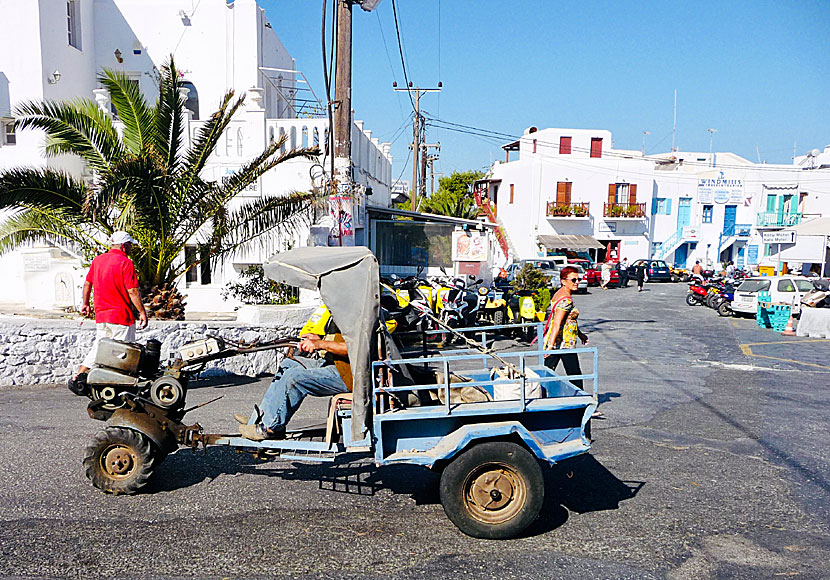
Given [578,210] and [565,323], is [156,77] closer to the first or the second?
[565,323]

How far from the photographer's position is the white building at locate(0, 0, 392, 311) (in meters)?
13.2

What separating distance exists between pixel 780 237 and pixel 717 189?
5829 millimetres

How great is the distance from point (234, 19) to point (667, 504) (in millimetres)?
18132

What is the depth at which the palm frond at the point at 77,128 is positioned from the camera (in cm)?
954

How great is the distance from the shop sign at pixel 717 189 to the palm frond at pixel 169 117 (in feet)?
127

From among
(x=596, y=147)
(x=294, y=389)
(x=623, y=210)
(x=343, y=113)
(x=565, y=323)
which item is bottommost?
(x=294, y=389)

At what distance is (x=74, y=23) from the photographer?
1753 centimetres

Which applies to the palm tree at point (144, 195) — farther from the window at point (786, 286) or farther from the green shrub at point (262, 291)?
the window at point (786, 286)

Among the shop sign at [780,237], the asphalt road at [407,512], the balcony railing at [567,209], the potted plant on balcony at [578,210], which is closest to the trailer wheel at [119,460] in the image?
the asphalt road at [407,512]

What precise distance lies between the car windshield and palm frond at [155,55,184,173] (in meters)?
18.3

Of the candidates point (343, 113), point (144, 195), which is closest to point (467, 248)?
point (343, 113)

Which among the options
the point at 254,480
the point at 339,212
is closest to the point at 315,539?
the point at 254,480

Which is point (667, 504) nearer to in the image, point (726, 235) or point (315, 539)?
point (315, 539)

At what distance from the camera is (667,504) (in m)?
5.25
